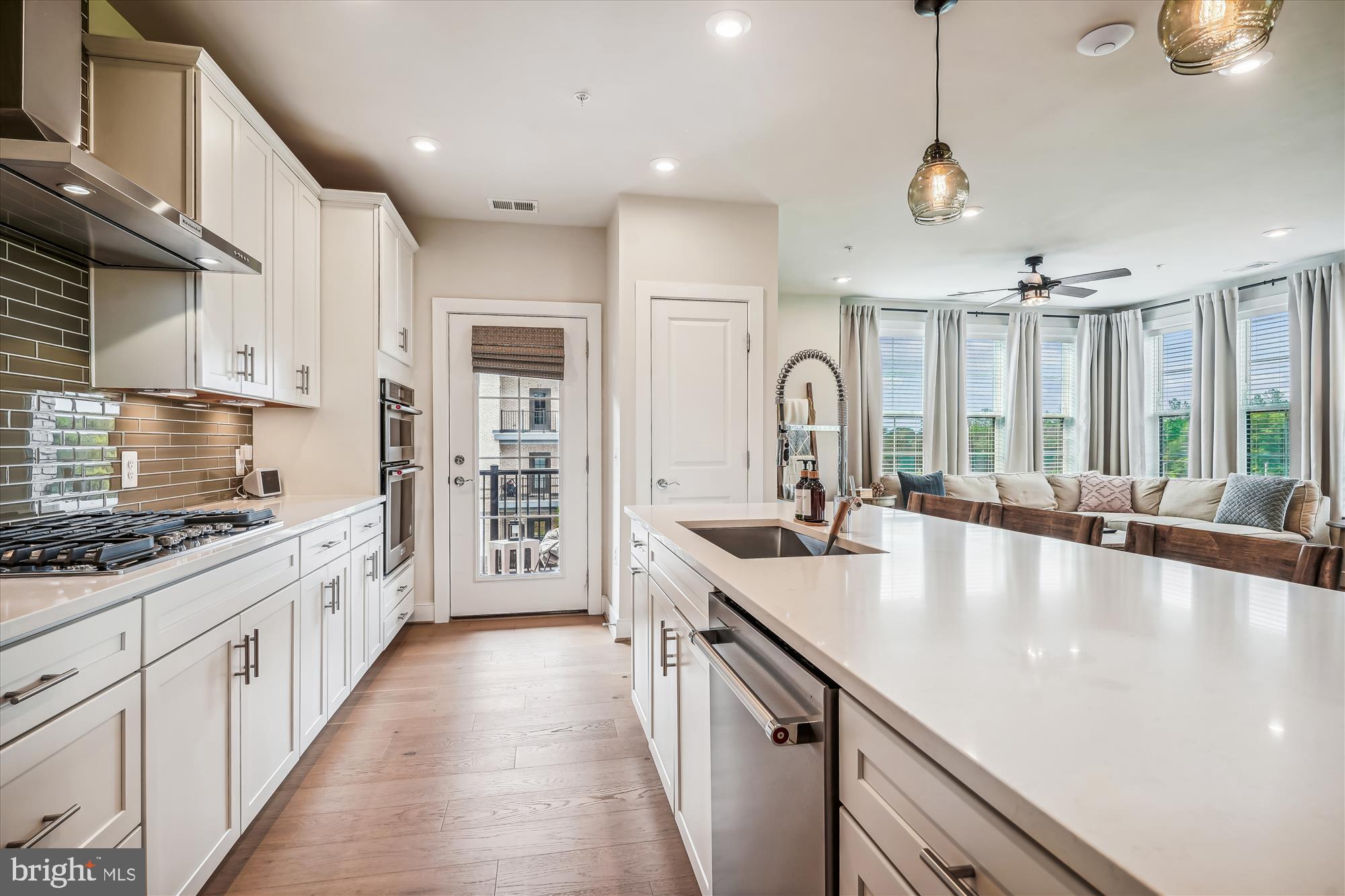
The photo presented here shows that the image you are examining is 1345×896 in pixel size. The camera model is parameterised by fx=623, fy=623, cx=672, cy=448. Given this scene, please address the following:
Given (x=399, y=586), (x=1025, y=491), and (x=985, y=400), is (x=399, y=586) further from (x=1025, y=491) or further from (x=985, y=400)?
(x=985, y=400)

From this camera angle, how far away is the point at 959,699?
2.14ft

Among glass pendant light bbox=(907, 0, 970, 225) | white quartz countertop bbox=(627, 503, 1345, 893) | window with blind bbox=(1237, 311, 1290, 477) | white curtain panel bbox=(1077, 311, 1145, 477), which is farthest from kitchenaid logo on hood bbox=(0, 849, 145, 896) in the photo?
white curtain panel bbox=(1077, 311, 1145, 477)

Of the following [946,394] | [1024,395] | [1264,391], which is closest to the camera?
[1264,391]

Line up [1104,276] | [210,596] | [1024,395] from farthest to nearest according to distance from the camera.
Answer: [1024,395] → [1104,276] → [210,596]

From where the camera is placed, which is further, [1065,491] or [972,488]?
[1065,491]

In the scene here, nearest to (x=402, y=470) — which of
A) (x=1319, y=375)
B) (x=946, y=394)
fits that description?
(x=946, y=394)

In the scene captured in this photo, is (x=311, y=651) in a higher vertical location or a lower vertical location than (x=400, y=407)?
lower

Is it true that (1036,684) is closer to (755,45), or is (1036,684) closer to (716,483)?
(755,45)

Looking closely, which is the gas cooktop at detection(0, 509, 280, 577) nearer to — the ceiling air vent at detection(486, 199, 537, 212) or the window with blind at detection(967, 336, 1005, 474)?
the ceiling air vent at detection(486, 199, 537, 212)

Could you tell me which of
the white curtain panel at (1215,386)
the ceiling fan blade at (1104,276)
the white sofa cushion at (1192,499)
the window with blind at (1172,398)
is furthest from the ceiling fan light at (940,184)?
the window with blind at (1172,398)

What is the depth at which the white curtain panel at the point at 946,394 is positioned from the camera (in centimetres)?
654

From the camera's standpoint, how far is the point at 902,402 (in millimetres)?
6664

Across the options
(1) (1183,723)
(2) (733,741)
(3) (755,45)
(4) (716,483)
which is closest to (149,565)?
(2) (733,741)

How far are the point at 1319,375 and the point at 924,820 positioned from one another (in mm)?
6563
